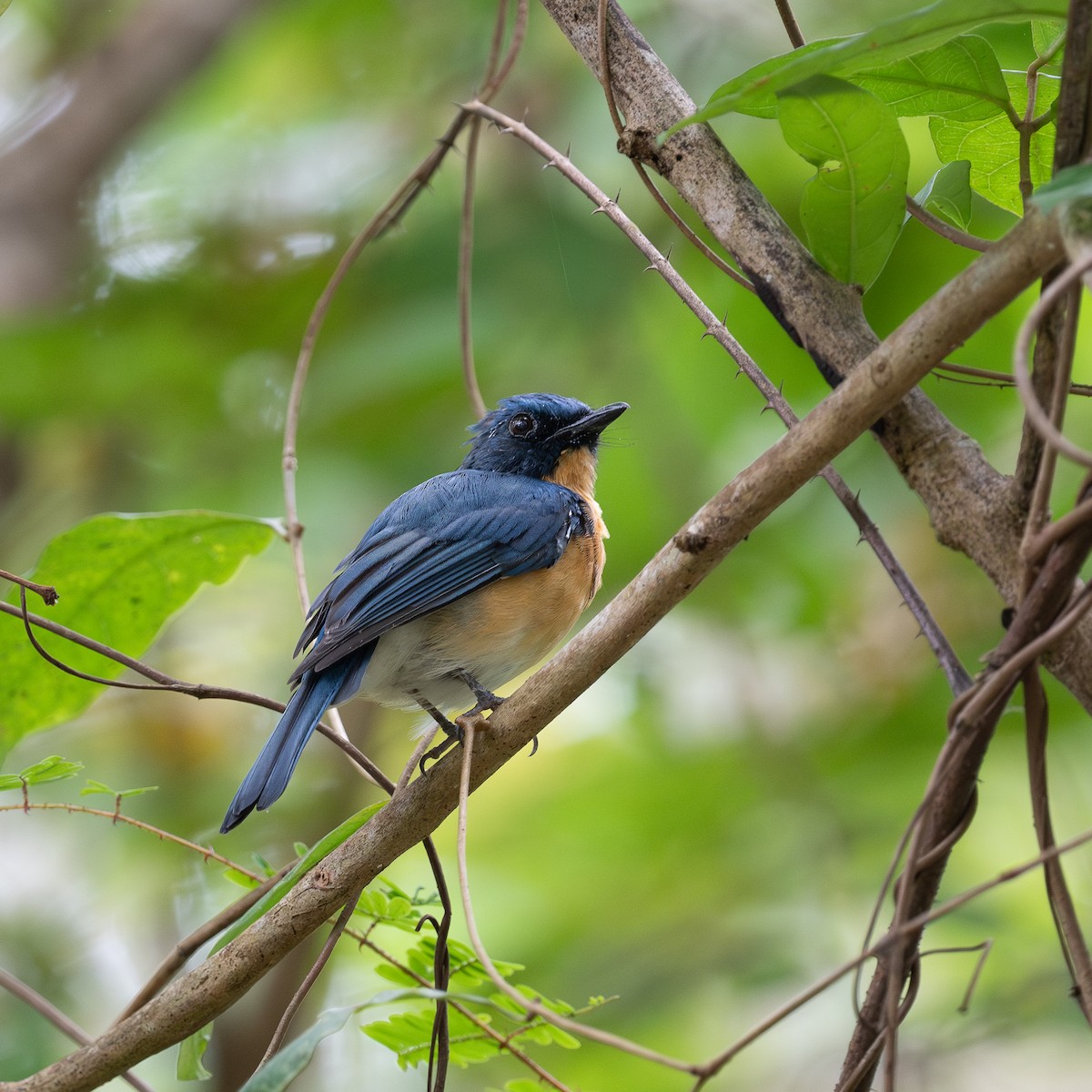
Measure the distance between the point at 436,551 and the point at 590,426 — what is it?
0.67m

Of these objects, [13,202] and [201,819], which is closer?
[201,819]

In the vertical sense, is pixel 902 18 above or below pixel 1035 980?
above

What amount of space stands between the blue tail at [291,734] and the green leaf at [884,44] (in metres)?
1.44

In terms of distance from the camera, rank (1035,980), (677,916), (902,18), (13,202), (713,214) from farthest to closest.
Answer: (13,202)
(677,916)
(1035,980)
(713,214)
(902,18)

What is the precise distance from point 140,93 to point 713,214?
422 cm

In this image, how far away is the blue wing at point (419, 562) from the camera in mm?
2654

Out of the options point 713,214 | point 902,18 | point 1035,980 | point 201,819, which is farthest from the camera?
point 201,819

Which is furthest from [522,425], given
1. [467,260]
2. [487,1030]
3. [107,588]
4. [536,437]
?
[487,1030]

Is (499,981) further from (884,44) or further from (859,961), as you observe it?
(884,44)

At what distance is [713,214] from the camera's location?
176cm

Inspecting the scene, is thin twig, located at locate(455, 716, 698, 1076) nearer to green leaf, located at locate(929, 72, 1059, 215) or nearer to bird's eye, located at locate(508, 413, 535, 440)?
green leaf, located at locate(929, 72, 1059, 215)

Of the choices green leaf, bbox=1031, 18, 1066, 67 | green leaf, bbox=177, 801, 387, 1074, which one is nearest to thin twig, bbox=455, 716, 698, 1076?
green leaf, bbox=177, 801, 387, 1074

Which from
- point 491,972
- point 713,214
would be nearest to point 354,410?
point 713,214

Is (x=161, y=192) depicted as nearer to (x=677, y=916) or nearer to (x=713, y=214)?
(x=677, y=916)
